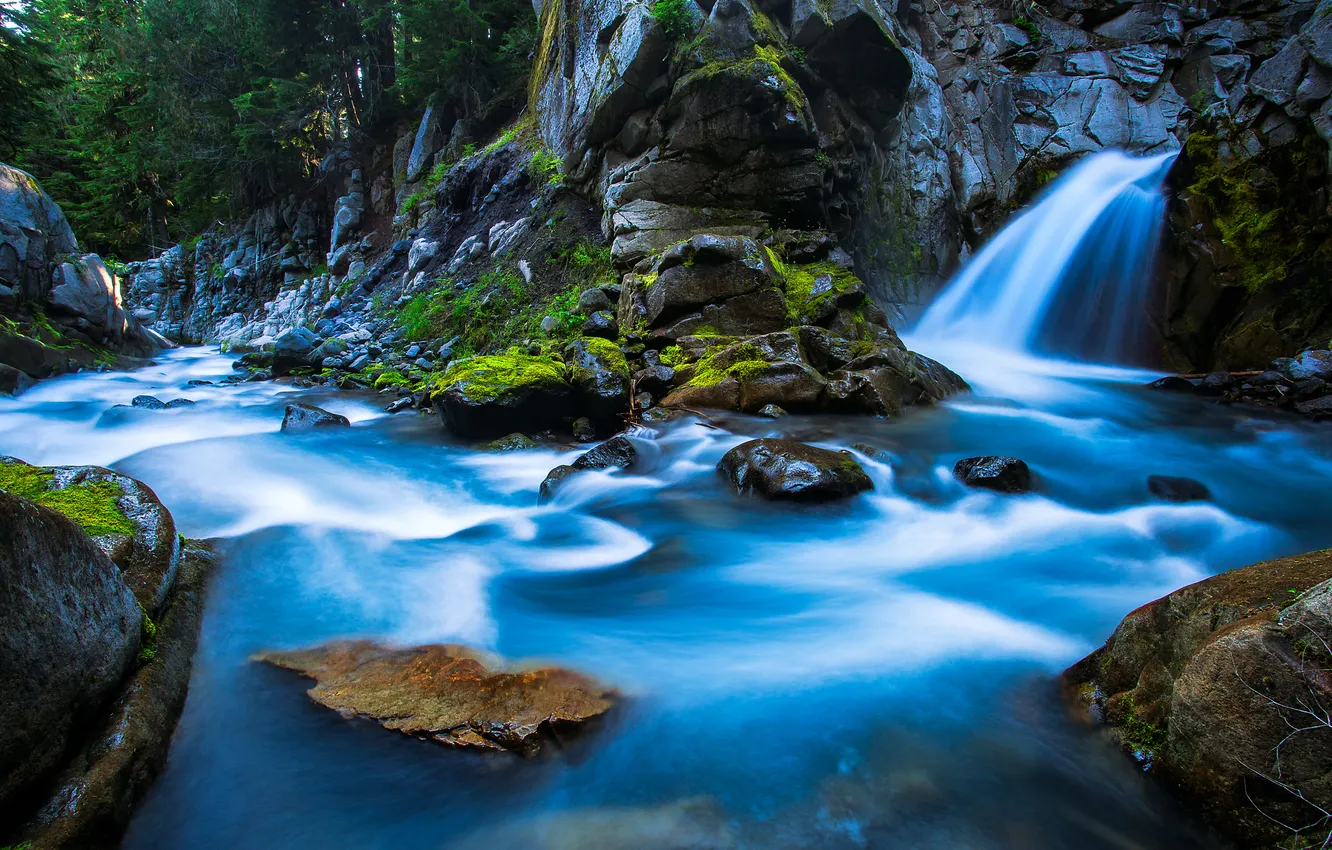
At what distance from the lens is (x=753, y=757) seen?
8.04ft

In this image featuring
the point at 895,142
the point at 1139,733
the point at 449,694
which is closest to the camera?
the point at 1139,733

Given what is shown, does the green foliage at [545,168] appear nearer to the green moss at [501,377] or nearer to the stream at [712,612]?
the green moss at [501,377]

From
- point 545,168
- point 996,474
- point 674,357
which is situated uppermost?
point 545,168

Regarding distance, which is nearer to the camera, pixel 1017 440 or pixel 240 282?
pixel 1017 440

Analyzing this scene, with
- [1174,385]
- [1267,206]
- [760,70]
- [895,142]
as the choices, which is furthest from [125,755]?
[895,142]

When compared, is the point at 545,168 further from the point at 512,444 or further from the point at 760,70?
the point at 512,444

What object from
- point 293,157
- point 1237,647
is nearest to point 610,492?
point 1237,647

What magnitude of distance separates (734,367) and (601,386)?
1.66 metres

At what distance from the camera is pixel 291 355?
12820 mm

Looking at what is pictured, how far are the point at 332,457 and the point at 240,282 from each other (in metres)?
20.9

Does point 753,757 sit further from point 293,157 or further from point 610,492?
point 293,157

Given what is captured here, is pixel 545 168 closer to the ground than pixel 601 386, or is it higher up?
higher up

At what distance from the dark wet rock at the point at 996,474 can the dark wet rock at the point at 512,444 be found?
4.42m

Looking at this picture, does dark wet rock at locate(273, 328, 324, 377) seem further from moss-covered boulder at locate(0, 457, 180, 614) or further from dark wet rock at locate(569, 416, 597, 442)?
moss-covered boulder at locate(0, 457, 180, 614)
